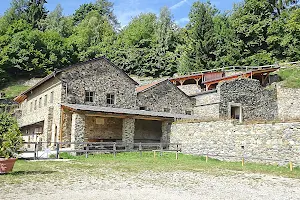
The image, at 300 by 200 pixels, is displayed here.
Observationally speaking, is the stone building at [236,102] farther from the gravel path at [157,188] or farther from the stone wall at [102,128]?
the gravel path at [157,188]

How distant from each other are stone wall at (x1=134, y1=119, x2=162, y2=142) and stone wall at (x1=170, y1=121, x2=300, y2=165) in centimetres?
428

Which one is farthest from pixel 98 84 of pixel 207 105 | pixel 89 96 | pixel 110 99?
pixel 207 105

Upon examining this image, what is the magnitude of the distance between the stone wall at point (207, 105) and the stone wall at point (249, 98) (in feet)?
1.52

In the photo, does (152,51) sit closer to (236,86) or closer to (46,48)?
(46,48)

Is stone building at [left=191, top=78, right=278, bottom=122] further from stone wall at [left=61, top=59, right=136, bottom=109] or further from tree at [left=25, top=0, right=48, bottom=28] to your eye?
tree at [left=25, top=0, right=48, bottom=28]

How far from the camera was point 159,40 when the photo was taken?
5653 centimetres

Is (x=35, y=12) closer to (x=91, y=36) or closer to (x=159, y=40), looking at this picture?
(x=91, y=36)

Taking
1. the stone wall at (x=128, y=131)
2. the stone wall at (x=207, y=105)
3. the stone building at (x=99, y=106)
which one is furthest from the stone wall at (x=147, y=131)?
the stone wall at (x=207, y=105)

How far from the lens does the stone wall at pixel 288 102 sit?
29.5m

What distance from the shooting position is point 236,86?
27.4m

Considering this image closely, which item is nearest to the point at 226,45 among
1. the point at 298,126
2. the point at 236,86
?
the point at 236,86

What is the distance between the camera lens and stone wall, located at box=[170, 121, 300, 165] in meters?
14.2

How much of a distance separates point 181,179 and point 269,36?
124 ft

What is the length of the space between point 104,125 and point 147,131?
4454 millimetres
